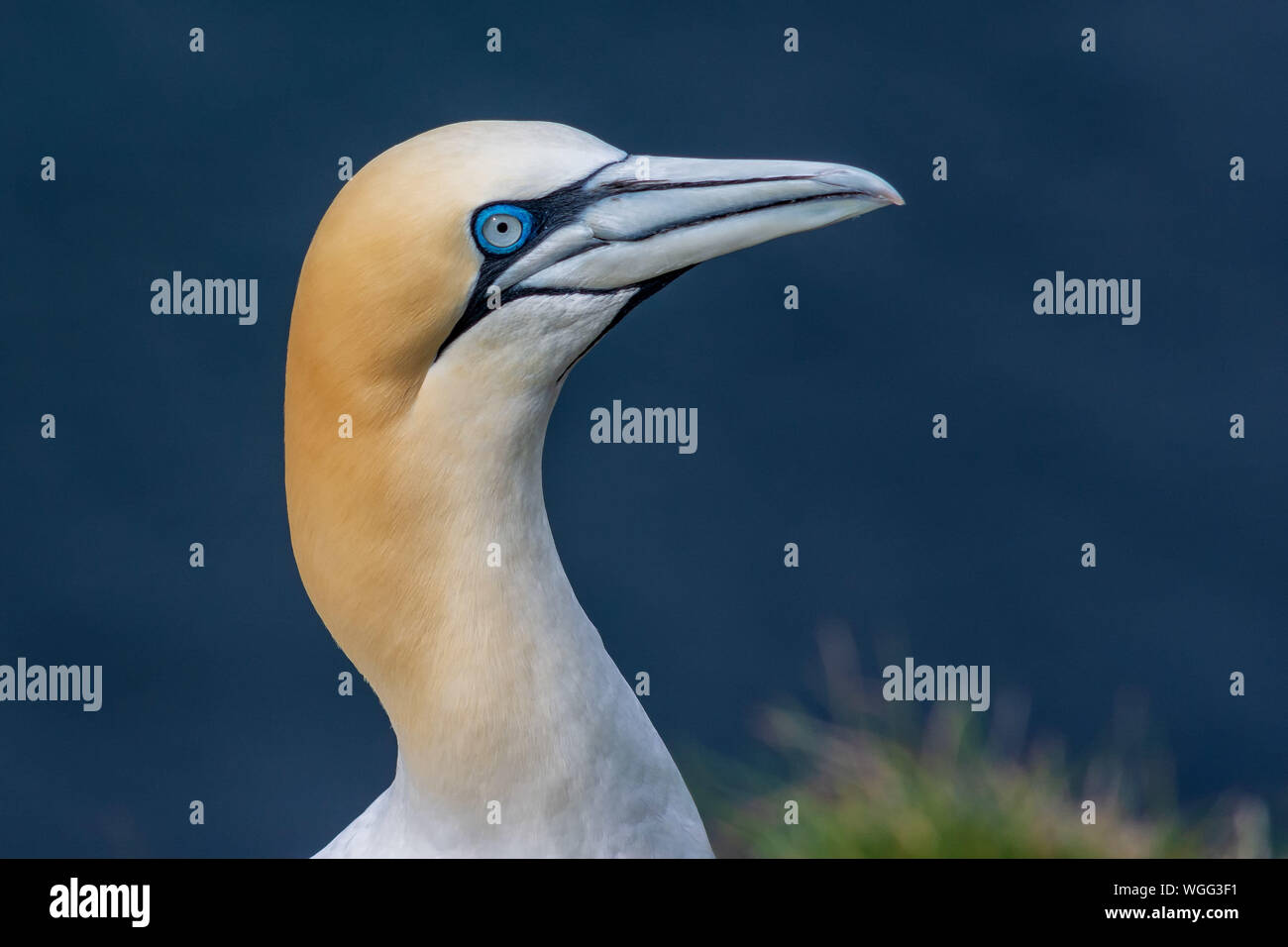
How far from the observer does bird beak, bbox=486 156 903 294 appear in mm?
3805

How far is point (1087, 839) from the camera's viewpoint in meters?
6.39

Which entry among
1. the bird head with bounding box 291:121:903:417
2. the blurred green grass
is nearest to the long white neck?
the bird head with bounding box 291:121:903:417

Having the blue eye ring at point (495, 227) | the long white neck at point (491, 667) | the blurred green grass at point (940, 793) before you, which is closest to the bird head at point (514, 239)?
the blue eye ring at point (495, 227)

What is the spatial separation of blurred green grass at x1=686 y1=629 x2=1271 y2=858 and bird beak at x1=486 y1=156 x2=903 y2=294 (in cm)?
314

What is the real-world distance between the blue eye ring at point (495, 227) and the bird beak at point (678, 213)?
3.1 inches

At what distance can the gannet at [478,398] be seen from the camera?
3.68 m

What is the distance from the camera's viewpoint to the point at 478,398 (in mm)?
3748

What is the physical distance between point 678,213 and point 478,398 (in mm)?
584

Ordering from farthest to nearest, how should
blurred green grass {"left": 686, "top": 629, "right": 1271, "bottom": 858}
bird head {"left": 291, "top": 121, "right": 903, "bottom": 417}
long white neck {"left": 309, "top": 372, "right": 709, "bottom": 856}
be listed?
blurred green grass {"left": 686, "top": 629, "right": 1271, "bottom": 858} < long white neck {"left": 309, "top": 372, "right": 709, "bottom": 856} < bird head {"left": 291, "top": 121, "right": 903, "bottom": 417}

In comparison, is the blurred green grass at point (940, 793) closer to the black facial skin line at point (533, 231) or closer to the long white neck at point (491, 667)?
the long white neck at point (491, 667)

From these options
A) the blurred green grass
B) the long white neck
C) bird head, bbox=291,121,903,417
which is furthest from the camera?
the blurred green grass

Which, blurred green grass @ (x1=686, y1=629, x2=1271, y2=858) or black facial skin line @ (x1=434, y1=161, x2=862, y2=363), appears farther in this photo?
blurred green grass @ (x1=686, y1=629, x2=1271, y2=858)

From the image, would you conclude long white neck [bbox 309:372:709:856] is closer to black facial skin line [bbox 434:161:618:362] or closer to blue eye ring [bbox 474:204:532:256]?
black facial skin line [bbox 434:161:618:362]
